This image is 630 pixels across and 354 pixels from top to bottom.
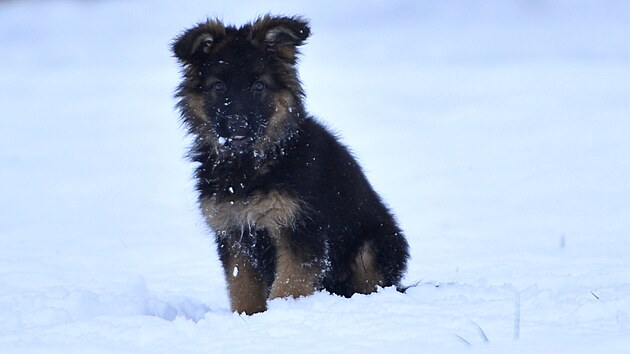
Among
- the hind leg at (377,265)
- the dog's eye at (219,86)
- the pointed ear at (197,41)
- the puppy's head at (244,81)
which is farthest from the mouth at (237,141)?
the hind leg at (377,265)

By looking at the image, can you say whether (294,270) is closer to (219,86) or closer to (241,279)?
(241,279)

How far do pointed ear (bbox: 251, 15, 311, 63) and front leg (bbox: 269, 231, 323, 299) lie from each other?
1148 mm

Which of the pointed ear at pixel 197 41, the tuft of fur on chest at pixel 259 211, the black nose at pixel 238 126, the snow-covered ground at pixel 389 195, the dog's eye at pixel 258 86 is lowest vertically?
the snow-covered ground at pixel 389 195

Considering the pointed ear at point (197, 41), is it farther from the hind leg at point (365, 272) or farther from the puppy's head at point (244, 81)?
the hind leg at point (365, 272)

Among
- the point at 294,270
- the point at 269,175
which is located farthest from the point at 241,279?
the point at 269,175

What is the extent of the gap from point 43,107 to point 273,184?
1368 cm

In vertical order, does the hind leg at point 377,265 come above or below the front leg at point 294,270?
below

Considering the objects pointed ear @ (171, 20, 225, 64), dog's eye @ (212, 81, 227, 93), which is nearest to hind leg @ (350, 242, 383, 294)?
dog's eye @ (212, 81, 227, 93)

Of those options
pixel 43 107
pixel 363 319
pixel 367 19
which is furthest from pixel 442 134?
pixel 367 19

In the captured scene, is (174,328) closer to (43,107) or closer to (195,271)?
(195,271)

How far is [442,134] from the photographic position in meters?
14.7

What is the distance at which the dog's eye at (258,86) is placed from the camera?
6.50m

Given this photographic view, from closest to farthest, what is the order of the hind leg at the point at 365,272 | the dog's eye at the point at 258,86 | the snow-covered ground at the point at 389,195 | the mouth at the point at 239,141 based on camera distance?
the snow-covered ground at the point at 389,195
the mouth at the point at 239,141
the dog's eye at the point at 258,86
the hind leg at the point at 365,272

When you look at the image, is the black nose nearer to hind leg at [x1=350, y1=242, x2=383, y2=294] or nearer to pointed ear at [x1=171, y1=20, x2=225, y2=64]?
pointed ear at [x1=171, y1=20, x2=225, y2=64]
